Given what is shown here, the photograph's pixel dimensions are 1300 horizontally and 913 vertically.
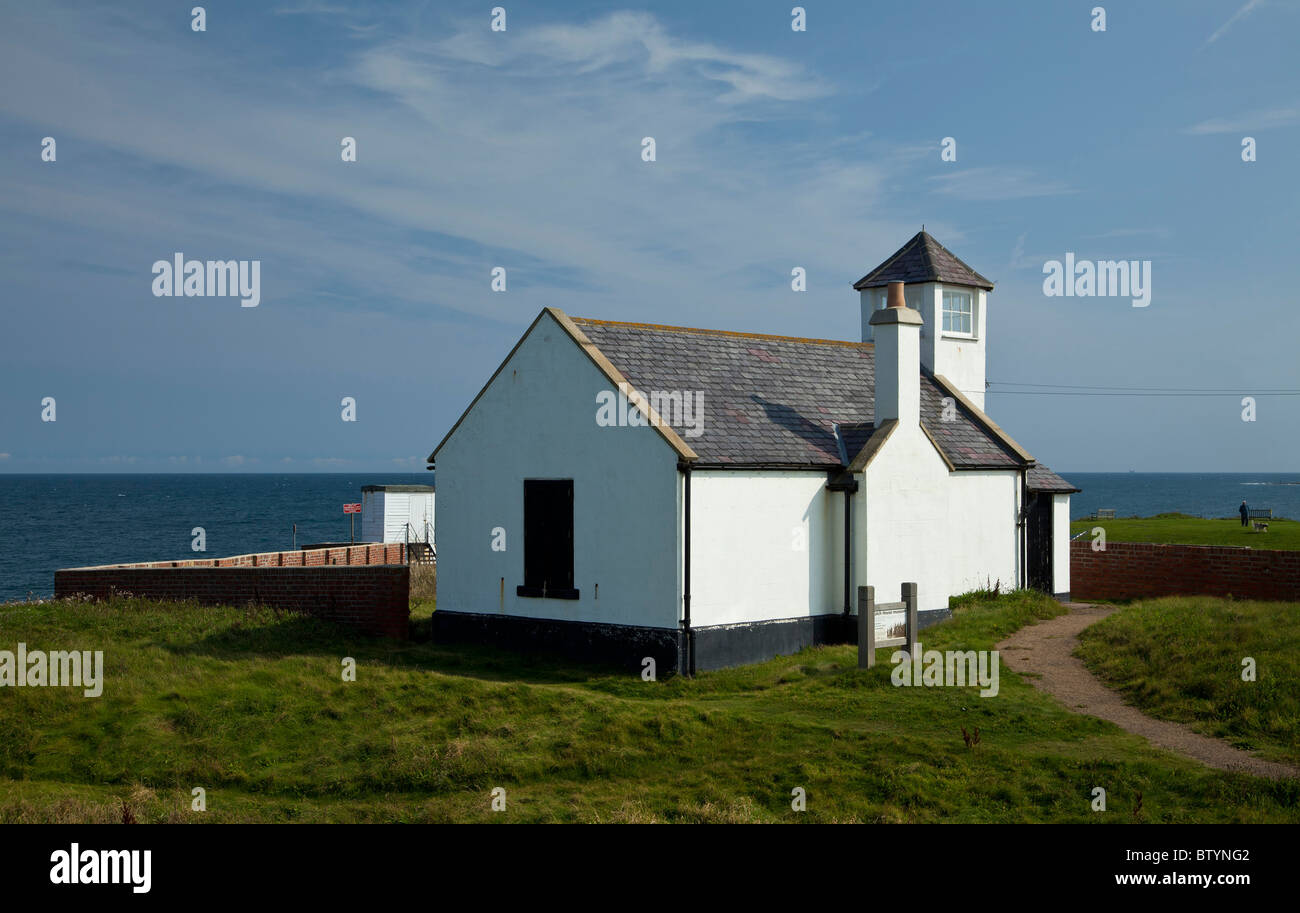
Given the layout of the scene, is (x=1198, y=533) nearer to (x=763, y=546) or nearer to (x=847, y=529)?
(x=847, y=529)

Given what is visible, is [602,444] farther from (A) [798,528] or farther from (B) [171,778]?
(B) [171,778]

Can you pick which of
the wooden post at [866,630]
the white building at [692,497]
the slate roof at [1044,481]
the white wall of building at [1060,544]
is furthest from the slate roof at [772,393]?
the wooden post at [866,630]

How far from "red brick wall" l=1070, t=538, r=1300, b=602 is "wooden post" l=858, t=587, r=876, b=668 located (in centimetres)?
1274

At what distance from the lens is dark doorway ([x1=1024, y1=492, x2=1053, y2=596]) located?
87.9 feet

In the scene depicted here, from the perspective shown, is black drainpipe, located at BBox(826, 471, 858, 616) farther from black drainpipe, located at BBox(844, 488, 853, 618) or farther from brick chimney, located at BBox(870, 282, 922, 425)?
brick chimney, located at BBox(870, 282, 922, 425)

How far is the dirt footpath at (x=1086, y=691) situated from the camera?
537 inches

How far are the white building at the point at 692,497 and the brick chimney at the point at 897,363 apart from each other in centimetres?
4

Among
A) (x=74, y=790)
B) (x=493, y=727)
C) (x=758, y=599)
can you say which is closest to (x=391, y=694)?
(x=493, y=727)

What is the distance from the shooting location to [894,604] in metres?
20.1

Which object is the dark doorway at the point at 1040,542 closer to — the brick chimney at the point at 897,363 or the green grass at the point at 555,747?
the brick chimney at the point at 897,363

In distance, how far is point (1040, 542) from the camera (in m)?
27.0

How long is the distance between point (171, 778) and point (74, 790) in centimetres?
122

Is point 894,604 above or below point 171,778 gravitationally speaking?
above

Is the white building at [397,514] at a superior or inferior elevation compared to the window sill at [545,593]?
superior
